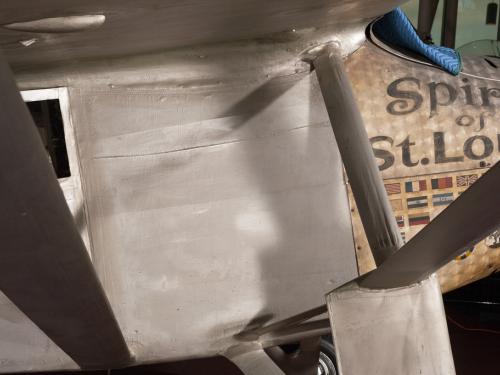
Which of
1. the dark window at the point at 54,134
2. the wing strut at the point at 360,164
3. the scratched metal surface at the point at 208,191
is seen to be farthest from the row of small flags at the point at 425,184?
the dark window at the point at 54,134

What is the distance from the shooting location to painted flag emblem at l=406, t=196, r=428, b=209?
56.9 inches

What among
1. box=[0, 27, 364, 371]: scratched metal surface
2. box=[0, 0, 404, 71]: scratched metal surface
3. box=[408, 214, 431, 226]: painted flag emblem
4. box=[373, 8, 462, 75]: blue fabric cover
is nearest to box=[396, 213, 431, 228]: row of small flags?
box=[408, 214, 431, 226]: painted flag emblem

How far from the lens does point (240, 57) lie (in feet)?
4.14

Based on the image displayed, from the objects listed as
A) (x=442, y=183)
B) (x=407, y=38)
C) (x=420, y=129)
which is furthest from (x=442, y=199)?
(x=407, y=38)

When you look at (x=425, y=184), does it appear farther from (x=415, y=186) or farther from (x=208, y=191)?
(x=208, y=191)

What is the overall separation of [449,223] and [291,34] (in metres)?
0.59

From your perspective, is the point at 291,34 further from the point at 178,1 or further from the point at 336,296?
the point at 336,296

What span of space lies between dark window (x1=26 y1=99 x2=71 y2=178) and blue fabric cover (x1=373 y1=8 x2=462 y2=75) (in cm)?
78

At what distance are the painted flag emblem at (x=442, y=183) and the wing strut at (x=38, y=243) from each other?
33.3 inches

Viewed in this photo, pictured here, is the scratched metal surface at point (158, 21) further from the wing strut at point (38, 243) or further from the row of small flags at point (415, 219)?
the row of small flags at point (415, 219)

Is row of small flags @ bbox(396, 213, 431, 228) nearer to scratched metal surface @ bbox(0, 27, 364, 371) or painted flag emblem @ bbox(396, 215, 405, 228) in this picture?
painted flag emblem @ bbox(396, 215, 405, 228)

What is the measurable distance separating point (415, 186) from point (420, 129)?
135mm

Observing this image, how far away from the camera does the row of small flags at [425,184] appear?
4.68 ft

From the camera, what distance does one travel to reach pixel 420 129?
143cm
